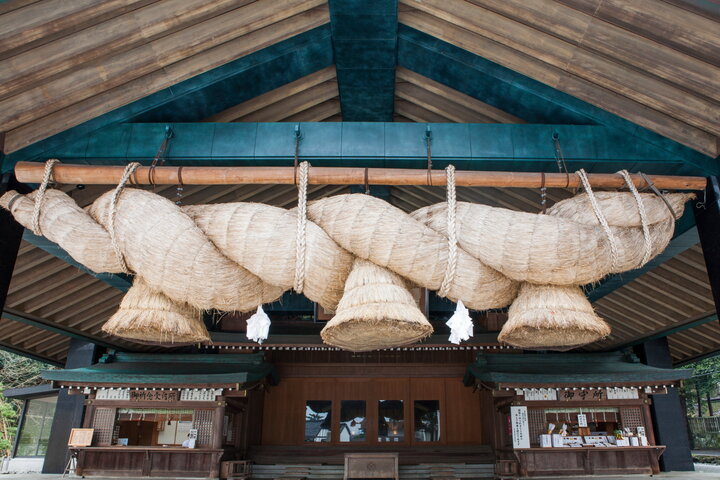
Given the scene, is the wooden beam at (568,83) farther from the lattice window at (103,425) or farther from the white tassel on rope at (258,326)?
the lattice window at (103,425)

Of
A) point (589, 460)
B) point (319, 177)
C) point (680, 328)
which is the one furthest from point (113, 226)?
point (589, 460)

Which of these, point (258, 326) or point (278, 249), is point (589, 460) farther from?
point (278, 249)

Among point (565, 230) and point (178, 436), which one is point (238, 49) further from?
point (178, 436)

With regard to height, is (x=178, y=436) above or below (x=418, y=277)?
below

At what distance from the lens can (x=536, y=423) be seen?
9.81 meters

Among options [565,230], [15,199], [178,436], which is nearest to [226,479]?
[178,436]

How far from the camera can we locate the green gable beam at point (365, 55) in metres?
2.69

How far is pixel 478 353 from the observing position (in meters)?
10.6

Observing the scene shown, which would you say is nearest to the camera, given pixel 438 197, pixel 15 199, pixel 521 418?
pixel 15 199

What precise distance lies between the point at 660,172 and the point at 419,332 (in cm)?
208

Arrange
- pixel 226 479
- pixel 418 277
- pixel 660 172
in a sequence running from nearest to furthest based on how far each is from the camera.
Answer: pixel 418 277
pixel 660 172
pixel 226 479

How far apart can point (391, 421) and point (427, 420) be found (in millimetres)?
876

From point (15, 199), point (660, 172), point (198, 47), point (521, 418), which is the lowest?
point (521, 418)

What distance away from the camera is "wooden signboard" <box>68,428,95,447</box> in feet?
29.5
